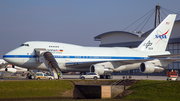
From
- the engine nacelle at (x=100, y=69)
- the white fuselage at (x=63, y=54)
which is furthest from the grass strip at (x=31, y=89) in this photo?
the white fuselage at (x=63, y=54)

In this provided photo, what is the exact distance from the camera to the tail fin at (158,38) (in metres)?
50.8

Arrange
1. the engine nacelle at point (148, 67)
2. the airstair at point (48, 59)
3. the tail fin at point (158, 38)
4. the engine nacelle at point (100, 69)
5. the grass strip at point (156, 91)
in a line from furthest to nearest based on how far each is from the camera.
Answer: the tail fin at point (158, 38), the engine nacelle at point (148, 67), the engine nacelle at point (100, 69), the airstair at point (48, 59), the grass strip at point (156, 91)

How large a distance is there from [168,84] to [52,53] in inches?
815

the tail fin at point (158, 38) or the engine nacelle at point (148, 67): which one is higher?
the tail fin at point (158, 38)

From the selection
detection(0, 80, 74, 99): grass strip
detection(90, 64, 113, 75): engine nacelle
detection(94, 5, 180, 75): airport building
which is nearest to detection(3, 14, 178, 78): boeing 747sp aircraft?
detection(90, 64, 113, 75): engine nacelle

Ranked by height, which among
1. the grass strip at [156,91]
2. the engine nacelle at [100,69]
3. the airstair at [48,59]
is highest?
the airstair at [48,59]

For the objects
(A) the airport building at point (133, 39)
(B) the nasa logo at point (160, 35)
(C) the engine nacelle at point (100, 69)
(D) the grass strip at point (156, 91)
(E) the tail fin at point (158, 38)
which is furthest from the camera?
(A) the airport building at point (133, 39)

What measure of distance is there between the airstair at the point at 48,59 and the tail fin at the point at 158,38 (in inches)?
717

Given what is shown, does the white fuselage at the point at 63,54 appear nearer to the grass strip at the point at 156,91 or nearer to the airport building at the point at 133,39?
the grass strip at the point at 156,91

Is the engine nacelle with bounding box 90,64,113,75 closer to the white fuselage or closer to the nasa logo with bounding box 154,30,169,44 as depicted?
the white fuselage

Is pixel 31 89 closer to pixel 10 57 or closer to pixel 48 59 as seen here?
pixel 48 59

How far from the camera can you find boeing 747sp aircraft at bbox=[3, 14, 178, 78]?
41.5 m

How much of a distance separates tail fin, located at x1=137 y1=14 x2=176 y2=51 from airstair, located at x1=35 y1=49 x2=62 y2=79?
18.2 metres

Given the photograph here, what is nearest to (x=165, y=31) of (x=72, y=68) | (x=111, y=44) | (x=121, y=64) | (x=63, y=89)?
(x=121, y=64)
